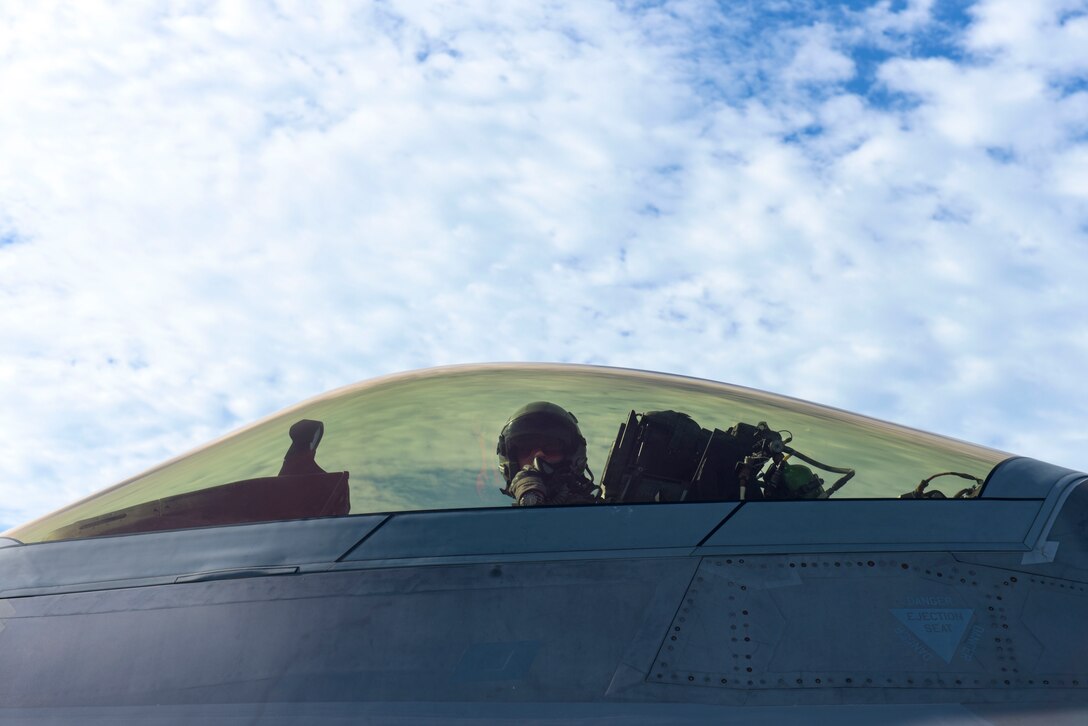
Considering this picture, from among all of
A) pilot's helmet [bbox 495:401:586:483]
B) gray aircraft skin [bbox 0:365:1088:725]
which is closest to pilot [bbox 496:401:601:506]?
pilot's helmet [bbox 495:401:586:483]

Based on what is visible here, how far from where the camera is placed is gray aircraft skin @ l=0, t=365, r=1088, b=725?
12.0ft

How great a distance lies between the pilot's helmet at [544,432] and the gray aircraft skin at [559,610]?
0.36 metres

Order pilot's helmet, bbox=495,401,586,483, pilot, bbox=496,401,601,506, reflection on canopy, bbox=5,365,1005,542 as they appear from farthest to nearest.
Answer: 1. pilot's helmet, bbox=495,401,586,483
2. pilot, bbox=496,401,601,506
3. reflection on canopy, bbox=5,365,1005,542

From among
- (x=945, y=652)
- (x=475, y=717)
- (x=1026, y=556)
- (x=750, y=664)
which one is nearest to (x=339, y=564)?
(x=475, y=717)

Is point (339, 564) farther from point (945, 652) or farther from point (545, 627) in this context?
point (945, 652)

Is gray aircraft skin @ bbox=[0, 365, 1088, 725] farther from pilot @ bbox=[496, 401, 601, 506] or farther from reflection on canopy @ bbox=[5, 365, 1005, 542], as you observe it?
pilot @ bbox=[496, 401, 601, 506]

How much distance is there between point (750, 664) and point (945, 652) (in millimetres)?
760

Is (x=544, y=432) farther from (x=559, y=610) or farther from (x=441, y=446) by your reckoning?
(x=559, y=610)

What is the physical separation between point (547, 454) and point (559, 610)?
1.12 m

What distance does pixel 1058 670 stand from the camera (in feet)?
12.2

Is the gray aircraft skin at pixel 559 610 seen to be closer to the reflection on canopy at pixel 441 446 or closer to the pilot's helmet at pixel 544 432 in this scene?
the reflection on canopy at pixel 441 446

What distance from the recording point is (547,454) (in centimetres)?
481

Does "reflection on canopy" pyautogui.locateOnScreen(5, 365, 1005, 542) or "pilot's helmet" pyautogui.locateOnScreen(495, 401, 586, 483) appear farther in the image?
"pilot's helmet" pyautogui.locateOnScreen(495, 401, 586, 483)

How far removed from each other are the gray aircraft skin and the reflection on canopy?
1.7 inches
